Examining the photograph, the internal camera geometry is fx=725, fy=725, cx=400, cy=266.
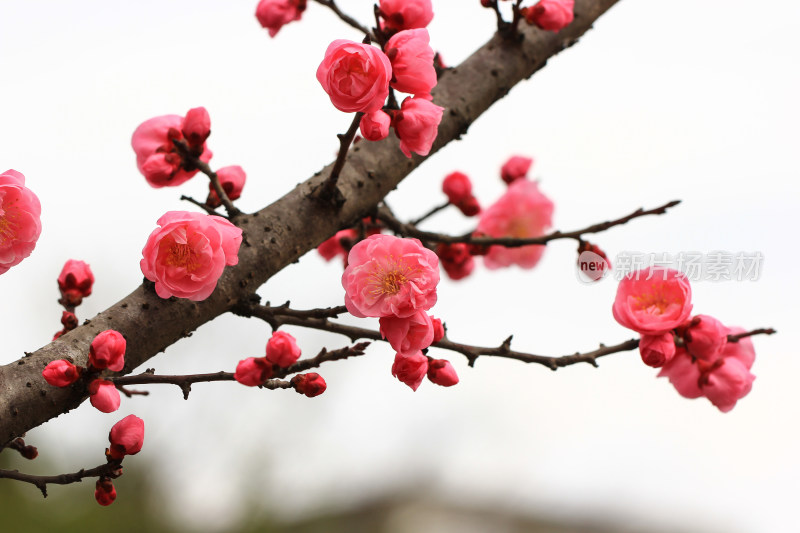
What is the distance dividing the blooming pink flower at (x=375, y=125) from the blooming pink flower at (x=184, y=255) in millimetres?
219

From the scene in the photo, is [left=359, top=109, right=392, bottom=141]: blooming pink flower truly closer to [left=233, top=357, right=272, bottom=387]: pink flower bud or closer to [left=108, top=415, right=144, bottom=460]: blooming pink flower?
[left=233, top=357, right=272, bottom=387]: pink flower bud

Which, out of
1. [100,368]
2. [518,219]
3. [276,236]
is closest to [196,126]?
[276,236]

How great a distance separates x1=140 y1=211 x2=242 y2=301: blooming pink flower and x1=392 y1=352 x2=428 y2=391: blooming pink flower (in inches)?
9.8

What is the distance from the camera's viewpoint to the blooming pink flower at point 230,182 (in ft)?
3.92

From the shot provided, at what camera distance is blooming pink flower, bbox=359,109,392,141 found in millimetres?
881

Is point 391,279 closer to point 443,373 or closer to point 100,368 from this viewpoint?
point 443,373

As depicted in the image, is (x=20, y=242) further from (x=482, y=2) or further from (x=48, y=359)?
(x=482, y=2)

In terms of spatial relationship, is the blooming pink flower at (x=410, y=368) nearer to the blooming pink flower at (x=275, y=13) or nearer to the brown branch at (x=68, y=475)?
the brown branch at (x=68, y=475)

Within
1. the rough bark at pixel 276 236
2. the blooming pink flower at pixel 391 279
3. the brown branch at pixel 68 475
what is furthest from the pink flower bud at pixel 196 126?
the brown branch at pixel 68 475

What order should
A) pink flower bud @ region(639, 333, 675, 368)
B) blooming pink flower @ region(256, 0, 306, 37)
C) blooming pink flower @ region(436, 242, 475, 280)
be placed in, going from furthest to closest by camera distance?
blooming pink flower @ region(436, 242, 475, 280) → blooming pink flower @ region(256, 0, 306, 37) → pink flower bud @ region(639, 333, 675, 368)

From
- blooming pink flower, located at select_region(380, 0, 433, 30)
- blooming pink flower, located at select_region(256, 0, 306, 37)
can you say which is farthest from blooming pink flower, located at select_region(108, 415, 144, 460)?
blooming pink flower, located at select_region(256, 0, 306, 37)

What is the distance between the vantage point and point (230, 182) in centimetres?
122

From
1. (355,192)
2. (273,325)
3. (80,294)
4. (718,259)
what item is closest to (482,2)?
(355,192)

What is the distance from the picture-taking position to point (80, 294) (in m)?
1.21
